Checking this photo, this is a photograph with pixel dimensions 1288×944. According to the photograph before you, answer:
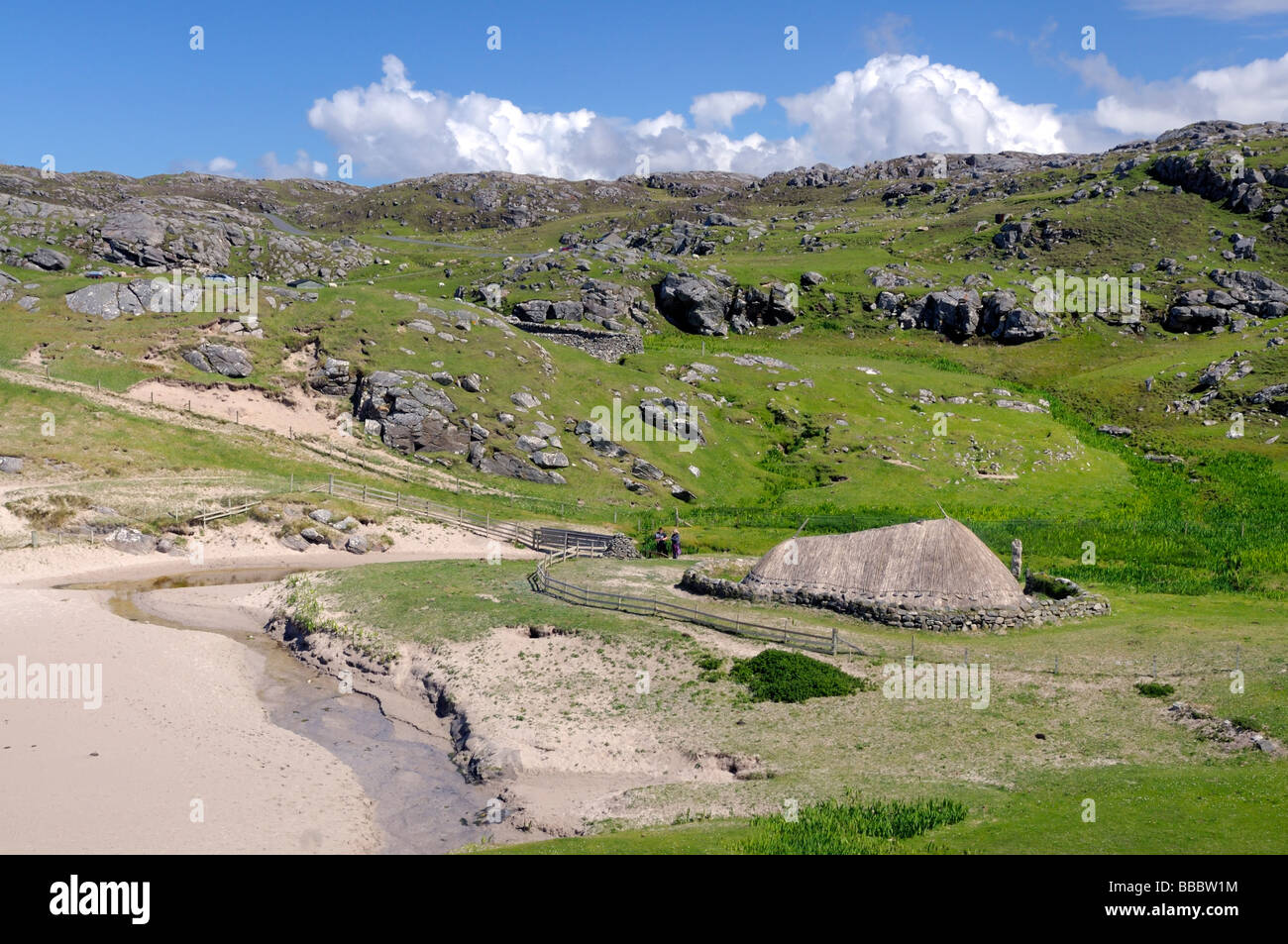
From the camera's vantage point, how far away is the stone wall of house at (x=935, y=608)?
38531 millimetres

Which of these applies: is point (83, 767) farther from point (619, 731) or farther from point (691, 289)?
point (691, 289)

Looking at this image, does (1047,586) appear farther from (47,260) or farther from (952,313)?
(47,260)

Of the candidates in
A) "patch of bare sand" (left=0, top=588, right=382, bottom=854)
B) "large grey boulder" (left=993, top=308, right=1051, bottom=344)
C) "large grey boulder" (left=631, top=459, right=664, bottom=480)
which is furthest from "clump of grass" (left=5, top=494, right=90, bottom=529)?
"large grey boulder" (left=993, top=308, right=1051, bottom=344)

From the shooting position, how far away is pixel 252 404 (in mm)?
73938

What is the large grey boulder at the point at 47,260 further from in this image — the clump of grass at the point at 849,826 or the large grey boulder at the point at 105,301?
the clump of grass at the point at 849,826

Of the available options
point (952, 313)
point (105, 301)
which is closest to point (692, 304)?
point (952, 313)

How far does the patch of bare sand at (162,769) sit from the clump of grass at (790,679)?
589 inches

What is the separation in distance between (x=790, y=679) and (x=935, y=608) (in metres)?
10.2

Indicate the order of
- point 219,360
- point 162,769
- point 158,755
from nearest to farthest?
point 162,769 < point 158,755 < point 219,360

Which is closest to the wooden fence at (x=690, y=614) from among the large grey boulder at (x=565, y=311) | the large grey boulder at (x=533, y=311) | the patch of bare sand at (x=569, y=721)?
the patch of bare sand at (x=569, y=721)

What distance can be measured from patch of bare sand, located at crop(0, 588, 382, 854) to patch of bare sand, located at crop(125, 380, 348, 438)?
37.1 m

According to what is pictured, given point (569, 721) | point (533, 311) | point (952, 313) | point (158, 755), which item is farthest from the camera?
point (952, 313)
